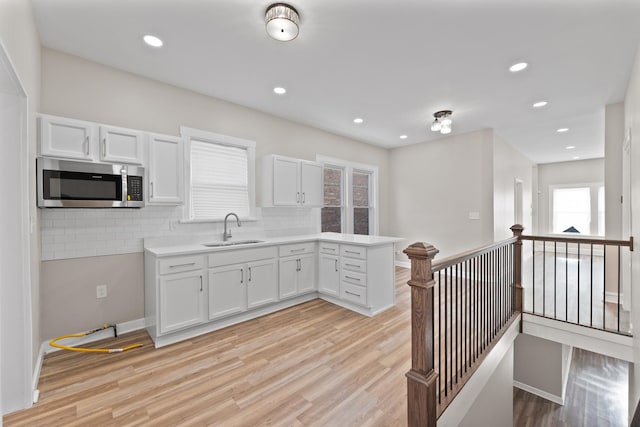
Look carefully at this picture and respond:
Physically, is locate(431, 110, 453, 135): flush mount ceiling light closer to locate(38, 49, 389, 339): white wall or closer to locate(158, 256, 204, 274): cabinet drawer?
locate(38, 49, 389, 339): white wall

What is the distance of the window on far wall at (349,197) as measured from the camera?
17.1 ft

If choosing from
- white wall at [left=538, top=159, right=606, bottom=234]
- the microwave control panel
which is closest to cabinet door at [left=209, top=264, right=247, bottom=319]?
the microwave control panel

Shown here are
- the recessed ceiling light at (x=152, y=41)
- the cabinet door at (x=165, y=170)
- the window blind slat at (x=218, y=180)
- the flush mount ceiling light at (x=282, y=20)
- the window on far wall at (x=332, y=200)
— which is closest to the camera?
the flush mount ceiling light at (x=282, y=20)

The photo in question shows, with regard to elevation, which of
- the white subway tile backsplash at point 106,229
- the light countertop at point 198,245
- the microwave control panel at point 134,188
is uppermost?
the microwave control panel at point 134,188

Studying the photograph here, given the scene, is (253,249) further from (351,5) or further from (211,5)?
(351,5)

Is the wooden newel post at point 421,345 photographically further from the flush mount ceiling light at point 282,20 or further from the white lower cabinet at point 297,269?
the white lower cabinet at point 297,269

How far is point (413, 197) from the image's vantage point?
598 centimetres

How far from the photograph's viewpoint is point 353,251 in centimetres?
346

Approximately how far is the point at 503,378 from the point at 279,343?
2474 millimetres

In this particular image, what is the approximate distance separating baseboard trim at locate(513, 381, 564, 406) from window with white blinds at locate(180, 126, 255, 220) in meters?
5.12

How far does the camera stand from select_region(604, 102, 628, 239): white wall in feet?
12.2

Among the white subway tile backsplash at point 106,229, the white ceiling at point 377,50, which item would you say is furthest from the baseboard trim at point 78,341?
the white ceiling at point 377,50

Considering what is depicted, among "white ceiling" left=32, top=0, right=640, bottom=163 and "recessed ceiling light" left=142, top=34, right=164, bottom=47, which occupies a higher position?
"recessed ceiling light" left=142, top=34, right=164, bottom=47

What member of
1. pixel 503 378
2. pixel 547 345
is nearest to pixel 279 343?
pixel 503 378
